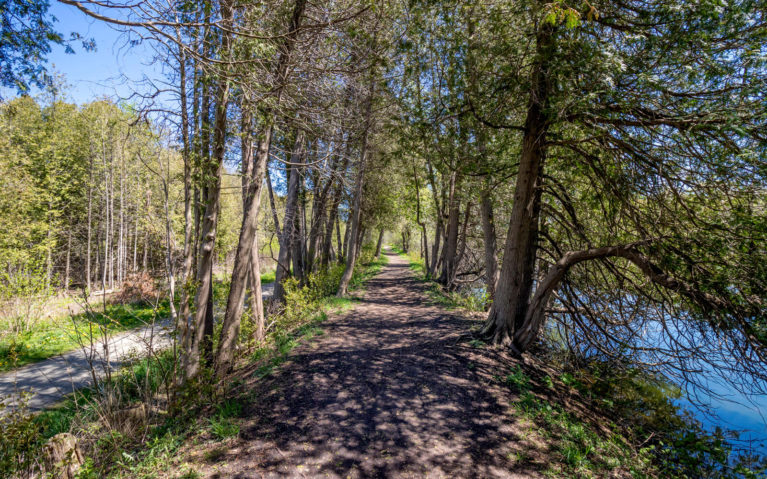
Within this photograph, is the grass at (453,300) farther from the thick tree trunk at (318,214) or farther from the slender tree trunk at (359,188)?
the thick tree trunk at (318,214)

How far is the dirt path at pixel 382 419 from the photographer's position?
2953 mm

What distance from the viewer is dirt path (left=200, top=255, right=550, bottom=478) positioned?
2953 mm

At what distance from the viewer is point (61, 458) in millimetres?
2590

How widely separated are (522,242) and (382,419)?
392cm

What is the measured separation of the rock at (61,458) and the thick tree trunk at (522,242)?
573 centimetres

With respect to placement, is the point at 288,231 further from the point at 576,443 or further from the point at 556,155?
the point at 576,443

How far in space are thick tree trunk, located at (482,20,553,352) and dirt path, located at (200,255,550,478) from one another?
770 mm

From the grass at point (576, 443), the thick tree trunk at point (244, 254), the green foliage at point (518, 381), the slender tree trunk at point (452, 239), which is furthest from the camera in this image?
the slender tree trunk at point (452, 239)

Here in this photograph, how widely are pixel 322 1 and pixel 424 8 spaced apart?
1910mm

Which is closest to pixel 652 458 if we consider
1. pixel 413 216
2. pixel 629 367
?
pixel 629 367

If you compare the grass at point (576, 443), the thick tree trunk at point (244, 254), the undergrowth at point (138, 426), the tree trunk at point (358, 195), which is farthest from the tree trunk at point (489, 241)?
the undergrowth at point (138, 426)

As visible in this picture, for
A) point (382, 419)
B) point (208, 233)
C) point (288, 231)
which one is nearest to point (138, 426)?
point (208, 233)

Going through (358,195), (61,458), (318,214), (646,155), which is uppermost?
(358,195)

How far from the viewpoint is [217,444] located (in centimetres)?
321
